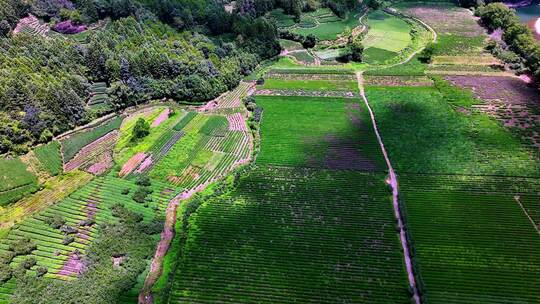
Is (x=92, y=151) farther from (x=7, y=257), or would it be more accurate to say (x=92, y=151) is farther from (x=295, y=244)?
(x=295, y=244)

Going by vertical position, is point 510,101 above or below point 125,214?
above

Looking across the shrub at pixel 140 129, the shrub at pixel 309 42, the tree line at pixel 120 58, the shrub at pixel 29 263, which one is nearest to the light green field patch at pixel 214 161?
the shrub at pixel 140 129

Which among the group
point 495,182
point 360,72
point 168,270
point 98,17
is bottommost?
point 168,270

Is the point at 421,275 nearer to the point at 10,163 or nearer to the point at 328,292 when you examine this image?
the point at 328,292

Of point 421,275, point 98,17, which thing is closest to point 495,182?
point 421,275

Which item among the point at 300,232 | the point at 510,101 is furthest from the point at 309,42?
the point at 300,232

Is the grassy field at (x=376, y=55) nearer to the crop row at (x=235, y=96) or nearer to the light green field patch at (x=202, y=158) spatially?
the crop row at (x=235, y=96)
